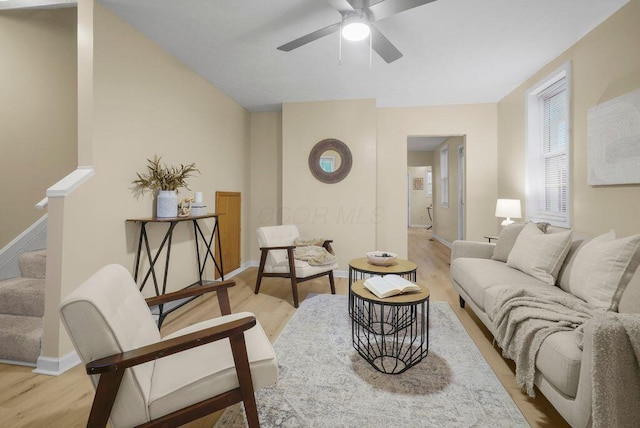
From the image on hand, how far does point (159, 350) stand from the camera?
1.00 meters

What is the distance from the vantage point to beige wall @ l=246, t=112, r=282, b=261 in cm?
483

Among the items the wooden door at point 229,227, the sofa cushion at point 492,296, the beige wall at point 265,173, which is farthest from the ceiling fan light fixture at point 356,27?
the beige wall at point 265,173

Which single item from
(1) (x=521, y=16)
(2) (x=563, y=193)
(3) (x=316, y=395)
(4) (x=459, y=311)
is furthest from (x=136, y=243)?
(2) (x=563, y=193)

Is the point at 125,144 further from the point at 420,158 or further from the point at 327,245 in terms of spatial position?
the point at 420,158

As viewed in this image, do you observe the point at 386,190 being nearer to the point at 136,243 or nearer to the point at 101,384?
the point at 136,243

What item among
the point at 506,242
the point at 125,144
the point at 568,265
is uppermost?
the point at 125,144

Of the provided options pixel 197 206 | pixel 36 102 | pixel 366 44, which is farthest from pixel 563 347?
pixel 36 102

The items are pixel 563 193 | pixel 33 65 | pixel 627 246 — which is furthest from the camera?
pixel 563 193

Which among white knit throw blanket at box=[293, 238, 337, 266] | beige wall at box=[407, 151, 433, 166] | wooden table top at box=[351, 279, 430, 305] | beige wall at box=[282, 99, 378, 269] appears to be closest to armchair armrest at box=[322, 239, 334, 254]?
white knit throw blanket at box=[293, 238, 337, 266]

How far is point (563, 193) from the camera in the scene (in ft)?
10.0

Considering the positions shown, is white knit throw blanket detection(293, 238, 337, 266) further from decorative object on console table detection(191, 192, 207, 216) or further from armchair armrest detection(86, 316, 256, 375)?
armchair armrest detection(86, 316, 256, 375)

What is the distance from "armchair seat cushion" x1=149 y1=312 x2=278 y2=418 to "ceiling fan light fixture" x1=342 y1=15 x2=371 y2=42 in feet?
7.01

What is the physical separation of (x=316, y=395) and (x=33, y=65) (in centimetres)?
386

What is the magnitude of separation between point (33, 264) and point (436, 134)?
16.1 ft
